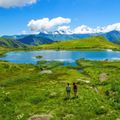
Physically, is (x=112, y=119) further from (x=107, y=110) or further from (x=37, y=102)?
(x=37, y=102)

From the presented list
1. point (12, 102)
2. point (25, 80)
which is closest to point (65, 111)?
point (12, 102)

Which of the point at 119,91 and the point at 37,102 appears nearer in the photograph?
the point at 37,102

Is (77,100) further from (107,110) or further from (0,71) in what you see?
(0,71)

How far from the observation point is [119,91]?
68750 mm

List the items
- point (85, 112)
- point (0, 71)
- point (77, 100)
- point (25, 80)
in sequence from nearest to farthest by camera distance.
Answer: point (85, 112) < point (77, 100) < point (25, 80) < point (0, 71)

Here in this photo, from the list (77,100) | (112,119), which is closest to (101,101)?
(77,100)

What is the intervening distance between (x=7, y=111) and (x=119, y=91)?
1033 inches

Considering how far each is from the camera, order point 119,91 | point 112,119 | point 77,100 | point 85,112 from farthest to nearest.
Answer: point 119,91, point 77,100, point 85,112, point 112,119

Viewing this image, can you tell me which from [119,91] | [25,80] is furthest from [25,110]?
[25,80]

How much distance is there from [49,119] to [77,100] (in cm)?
1328

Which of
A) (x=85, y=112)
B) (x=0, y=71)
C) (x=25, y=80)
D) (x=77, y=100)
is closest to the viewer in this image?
(x=85, y=112)

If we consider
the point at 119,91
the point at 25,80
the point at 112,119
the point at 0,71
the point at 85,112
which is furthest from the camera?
the point at 0,71

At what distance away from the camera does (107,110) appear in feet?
178

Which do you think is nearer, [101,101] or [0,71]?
[101,101]
